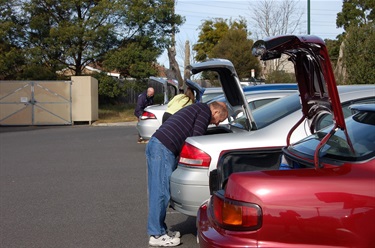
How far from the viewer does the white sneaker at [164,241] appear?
5598 millimetres

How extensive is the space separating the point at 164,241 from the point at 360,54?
16614mm

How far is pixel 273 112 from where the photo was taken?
5.99m

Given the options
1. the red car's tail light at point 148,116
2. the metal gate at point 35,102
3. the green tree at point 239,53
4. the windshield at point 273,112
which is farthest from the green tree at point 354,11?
the windshield at point 273,112

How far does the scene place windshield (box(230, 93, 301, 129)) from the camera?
5746 mm

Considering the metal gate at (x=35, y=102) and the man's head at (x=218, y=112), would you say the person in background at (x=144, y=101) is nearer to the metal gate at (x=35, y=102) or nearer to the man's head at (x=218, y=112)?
the man's head at (x=218, y=112)

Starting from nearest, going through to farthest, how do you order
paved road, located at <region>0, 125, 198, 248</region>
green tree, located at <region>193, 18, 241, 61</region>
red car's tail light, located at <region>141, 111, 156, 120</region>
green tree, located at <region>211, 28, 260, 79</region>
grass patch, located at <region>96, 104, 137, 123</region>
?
paved road, located at <region>0, 125, 198, 248</region> → red car's tail light, located at <region>141, 111, 156, 120</region> → grass patch, located at <region>96, 104, 137, 123</region> → green tree, located at <region>211, 28, 260, 79</region> → green tree, located at <region>193, 18, 241, 61</region>

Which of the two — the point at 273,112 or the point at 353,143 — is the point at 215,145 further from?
the point at 353,143

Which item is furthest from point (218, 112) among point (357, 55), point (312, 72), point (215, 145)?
point (357, 55)

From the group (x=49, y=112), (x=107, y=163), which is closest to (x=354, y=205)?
(x=107, y=163)

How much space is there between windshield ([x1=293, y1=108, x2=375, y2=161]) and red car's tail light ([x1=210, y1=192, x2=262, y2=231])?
733 millimetres

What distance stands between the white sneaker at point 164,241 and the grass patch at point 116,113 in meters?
21.5

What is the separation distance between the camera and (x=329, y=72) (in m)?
3.39

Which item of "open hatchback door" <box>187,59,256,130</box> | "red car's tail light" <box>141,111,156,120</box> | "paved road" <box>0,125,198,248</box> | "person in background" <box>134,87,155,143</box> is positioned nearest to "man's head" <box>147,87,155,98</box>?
"person in background" <box>134,87,155,143</box>

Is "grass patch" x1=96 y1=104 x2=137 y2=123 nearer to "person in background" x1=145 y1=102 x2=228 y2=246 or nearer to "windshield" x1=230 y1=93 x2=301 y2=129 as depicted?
"windshield" x1=230 y1=93 x2=301 y2=129
